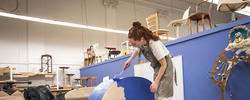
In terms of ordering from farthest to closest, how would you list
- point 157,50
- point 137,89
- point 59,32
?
point 59,32
point 137,89
point 157,50

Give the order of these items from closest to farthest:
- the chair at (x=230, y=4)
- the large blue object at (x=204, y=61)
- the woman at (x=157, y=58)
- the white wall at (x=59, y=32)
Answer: the woman at (x=157, y=58), the large blue object at (x=204, y=61), the chair at (x=230, y=4), the white wall at (x=59, y=32)

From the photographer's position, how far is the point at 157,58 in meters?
1.83

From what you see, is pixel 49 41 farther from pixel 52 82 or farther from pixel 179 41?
pixel 179 41

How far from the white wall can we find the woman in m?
6.72

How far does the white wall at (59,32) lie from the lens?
735cm

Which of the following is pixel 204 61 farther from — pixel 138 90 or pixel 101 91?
pixel 101 91

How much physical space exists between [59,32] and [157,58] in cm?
716

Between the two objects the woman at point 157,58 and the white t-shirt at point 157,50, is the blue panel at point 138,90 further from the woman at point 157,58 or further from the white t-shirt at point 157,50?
the white t-shirt at point 157,50

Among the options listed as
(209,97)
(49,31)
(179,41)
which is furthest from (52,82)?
(209,97)

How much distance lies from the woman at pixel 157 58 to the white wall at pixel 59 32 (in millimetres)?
6716

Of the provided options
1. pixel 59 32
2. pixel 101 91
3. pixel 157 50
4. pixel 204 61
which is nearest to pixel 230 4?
pixel 204 61

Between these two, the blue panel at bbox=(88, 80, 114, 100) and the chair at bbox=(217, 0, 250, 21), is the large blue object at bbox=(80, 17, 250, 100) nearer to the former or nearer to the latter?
the chair at bbox=(217, 0, 250, 21)

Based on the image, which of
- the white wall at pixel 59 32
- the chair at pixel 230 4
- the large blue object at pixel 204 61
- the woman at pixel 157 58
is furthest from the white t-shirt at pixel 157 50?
the white wall at pixel 59 32

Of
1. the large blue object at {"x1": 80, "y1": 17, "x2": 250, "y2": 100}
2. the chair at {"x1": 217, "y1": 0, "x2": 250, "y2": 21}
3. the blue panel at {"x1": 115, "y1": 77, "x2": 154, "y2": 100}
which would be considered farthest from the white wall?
the chair at {"x1": 217, "y1": 0, "x2": 250, "y2": 21}
